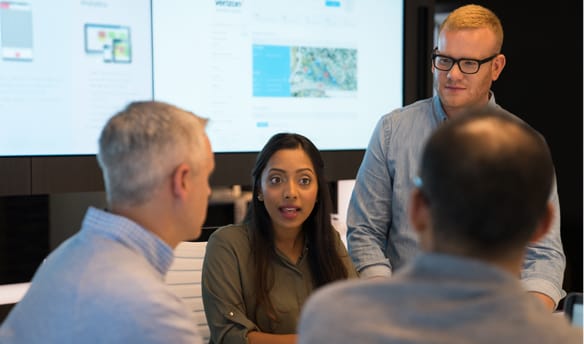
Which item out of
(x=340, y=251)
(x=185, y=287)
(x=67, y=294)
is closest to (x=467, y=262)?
(x=67, y=294)

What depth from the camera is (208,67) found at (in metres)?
3.20

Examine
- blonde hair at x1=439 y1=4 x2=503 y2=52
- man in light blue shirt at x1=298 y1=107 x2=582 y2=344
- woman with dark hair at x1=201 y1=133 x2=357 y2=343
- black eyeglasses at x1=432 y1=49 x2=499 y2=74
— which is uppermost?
blonde hair at x1=439 y1=4 x2=503 y2=52

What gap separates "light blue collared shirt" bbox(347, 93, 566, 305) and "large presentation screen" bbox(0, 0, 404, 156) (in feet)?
2.54

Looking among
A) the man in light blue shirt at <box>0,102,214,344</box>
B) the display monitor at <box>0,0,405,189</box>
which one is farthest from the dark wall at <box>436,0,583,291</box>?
the man in light blue shirt at <box>0,102,214,344</box>

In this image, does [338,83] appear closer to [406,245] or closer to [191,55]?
[191,55]

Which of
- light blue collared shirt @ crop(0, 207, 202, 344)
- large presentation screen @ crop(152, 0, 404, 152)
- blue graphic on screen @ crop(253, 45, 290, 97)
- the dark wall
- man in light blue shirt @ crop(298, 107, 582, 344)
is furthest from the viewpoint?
the dark wall

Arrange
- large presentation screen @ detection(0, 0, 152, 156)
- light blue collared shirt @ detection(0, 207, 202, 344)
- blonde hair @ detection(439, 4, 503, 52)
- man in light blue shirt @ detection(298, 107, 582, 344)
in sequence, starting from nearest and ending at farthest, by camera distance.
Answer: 1. man in light blue shirt @ detection(298, 107, 582, 344)
2. light blue collared shirt @ detection(0, 207, 202, 344)
3. blonde hair @ detection(439, 4, 503, 52)
4. large presentation screen @ detection(0, 0, 152, 156)

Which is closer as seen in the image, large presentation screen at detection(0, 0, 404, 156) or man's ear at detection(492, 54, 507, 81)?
man's ear at detection(492, 54, 507, 81)

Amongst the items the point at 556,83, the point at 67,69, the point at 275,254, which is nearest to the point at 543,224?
the point at 275,254

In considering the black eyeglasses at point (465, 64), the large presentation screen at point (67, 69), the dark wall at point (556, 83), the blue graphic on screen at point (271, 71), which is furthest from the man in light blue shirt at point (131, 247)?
the dark wall at point (556, 83)

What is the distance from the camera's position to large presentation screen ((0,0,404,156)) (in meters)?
2.83

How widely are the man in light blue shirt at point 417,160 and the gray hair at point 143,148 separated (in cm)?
91

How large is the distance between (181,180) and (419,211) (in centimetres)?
57

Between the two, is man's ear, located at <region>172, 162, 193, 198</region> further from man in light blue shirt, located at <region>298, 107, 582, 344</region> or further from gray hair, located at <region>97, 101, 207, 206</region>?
man in light blue shirt, located at <region>298, 107, 582, 344</region>
